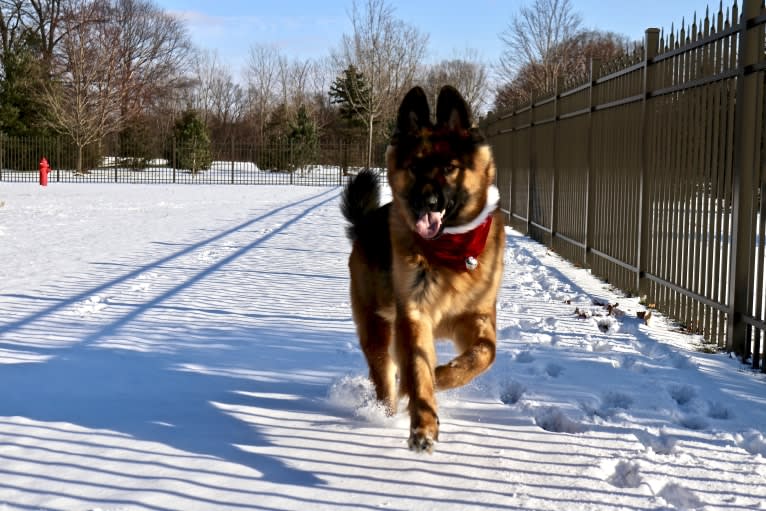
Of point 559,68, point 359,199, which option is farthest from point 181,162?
point 359,199

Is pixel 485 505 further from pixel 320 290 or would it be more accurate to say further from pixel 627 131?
pixel 627 131

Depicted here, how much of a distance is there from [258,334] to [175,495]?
10.4 ft

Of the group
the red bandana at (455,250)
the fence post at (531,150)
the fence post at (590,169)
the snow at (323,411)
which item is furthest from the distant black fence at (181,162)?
the red bandana at (455,250)

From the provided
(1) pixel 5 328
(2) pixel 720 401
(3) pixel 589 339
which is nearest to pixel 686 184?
(3) pixel 589 339

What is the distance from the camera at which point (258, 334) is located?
6156 mm

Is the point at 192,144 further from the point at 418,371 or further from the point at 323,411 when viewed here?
the point at 418,371

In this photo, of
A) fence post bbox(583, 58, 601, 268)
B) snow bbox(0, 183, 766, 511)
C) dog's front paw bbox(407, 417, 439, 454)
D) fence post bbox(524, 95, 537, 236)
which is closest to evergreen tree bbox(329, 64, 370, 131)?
fence post bbox(524, 95, 537, 236)

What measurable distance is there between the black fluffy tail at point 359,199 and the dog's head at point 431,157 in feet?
2.51

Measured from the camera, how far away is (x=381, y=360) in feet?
13.7

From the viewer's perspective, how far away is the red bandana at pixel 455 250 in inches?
149

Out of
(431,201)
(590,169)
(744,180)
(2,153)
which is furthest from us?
(2,153)

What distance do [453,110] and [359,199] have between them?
1.11m


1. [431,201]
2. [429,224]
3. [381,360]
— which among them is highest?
[431,201]

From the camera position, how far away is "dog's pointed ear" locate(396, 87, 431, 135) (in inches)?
149
